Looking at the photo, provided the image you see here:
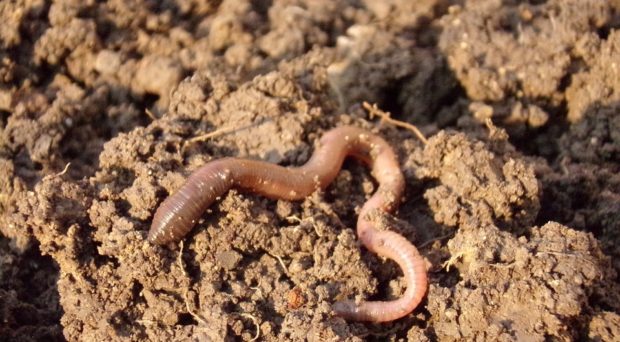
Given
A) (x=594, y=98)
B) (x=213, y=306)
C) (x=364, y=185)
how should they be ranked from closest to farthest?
(x=213, y=306), (x=364, y=185), (x=594, y=98)

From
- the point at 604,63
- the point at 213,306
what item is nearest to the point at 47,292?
the point at 213,306

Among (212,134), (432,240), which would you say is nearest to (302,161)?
(212,134)

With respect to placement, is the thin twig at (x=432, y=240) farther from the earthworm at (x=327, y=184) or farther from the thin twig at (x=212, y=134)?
the thin twig at (x=212, y=134)

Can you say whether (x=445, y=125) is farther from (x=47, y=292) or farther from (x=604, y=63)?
(x=47, y=292)

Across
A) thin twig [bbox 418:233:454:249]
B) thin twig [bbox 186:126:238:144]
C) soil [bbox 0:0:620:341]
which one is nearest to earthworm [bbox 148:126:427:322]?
soil [bbox 0:0:620:341]

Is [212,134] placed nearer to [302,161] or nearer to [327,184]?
[302,161]

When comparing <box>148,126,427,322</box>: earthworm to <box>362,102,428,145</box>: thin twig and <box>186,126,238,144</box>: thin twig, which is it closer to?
<box>362,102,428,145</box>: thin twig

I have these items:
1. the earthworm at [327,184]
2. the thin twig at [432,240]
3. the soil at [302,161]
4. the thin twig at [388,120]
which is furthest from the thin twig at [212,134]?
the thin twig at [432,240]
